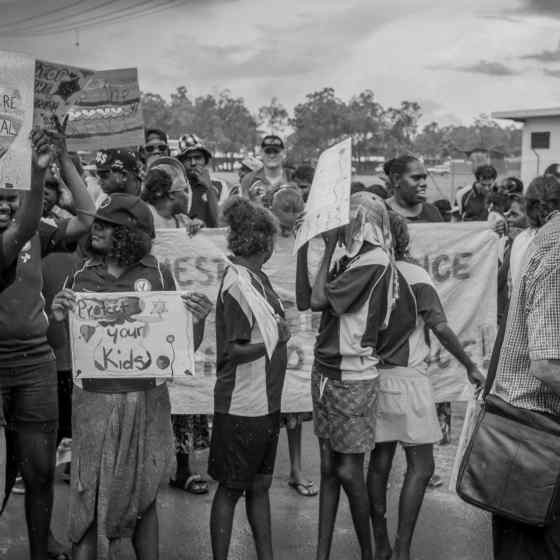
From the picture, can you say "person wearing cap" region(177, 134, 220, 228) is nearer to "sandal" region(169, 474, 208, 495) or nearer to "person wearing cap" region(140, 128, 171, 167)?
"person wearing cap" region(140, 128, 171, 167)

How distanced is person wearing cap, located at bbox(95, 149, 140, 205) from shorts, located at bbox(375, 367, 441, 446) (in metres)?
2.36

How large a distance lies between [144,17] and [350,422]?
31799 millimetres

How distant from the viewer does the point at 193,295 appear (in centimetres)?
398

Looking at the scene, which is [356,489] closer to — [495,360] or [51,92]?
[495,360]

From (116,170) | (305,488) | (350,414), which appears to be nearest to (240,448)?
(350,414)

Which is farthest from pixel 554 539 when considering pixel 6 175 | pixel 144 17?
pixel 144 17

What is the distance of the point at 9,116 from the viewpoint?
3.78m

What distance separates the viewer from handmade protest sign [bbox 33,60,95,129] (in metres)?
3.94

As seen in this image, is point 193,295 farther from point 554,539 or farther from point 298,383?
point 298,383

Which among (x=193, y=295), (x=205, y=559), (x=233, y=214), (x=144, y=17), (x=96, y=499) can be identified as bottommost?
(x=205, y=559)

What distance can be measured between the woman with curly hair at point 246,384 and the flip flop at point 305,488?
143cm

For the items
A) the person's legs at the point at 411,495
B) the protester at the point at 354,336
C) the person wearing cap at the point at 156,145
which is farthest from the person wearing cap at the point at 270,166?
the person's legs at the point at 411,495

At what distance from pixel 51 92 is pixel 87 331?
1035 millimetres

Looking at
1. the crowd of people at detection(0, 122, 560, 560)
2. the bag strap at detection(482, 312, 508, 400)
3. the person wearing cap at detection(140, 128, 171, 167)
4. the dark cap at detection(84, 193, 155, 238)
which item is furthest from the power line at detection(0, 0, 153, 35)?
the bag strap at detection(482, 312, 508, 400)
